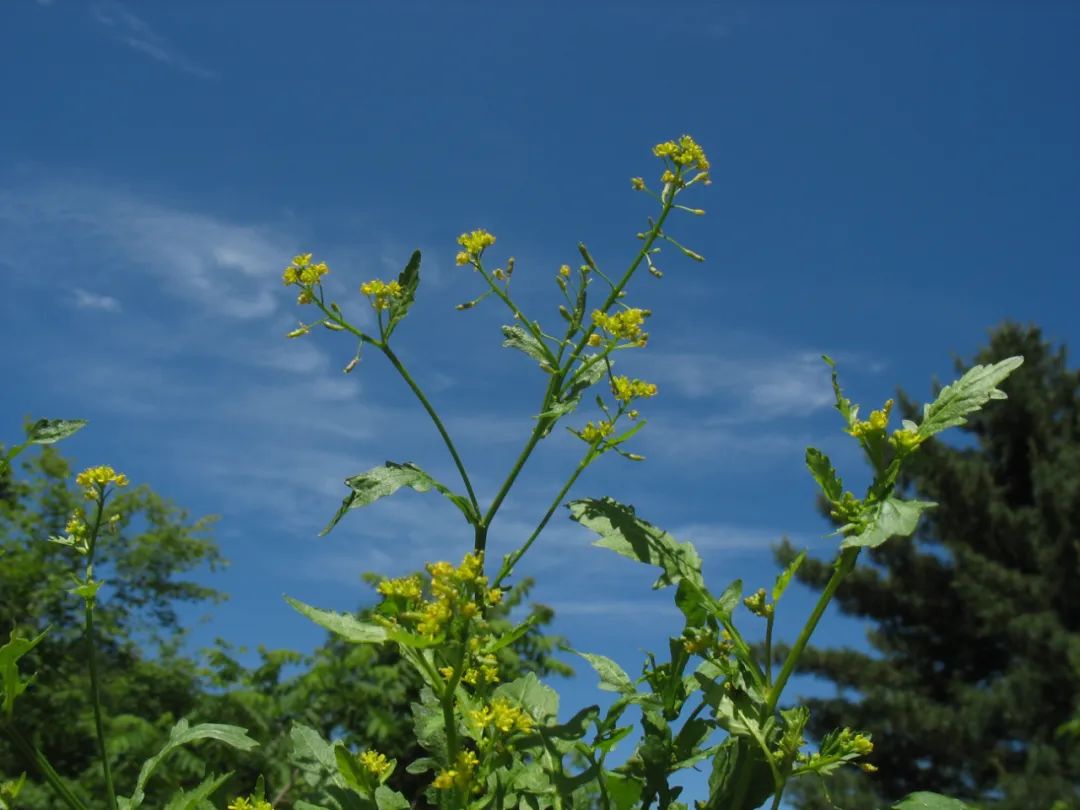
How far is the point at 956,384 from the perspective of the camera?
4.05ft

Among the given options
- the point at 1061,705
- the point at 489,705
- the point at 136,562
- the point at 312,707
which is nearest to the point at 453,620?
the point at 489,705

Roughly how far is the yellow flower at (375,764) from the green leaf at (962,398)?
726 millimetres

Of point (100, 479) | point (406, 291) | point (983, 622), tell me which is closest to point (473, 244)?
point (406, 291)

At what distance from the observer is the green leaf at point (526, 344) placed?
4.67 feet

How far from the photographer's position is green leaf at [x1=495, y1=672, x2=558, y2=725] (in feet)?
3.97

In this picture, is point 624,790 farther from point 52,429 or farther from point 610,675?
point 52,429

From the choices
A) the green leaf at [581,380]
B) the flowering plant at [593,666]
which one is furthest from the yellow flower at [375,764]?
the green leaf at [581,380]

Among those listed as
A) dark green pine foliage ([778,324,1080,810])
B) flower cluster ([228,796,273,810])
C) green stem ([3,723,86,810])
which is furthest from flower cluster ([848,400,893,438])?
dark green pine foliage ([778,324,1080,810])

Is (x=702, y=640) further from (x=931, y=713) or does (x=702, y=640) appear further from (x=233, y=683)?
(x=931, y=713)

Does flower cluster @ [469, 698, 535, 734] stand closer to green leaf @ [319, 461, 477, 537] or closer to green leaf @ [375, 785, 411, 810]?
green leaf @ [375, 785, 411, 810]

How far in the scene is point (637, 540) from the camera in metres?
1.19

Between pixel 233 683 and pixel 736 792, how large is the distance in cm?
1130

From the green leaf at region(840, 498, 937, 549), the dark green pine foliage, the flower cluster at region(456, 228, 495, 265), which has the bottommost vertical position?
the green leaf at region(840, 498, 937, 549)

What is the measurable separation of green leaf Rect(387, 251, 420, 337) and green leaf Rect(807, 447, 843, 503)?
62cm
